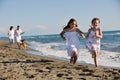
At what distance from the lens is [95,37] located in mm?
9719

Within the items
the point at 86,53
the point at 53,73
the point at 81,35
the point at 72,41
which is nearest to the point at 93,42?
the point at 81,35

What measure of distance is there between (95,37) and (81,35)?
0.44 metres

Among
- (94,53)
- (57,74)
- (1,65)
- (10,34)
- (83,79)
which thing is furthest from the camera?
(10,34)

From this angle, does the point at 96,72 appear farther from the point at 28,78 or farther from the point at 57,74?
the point at 28,78

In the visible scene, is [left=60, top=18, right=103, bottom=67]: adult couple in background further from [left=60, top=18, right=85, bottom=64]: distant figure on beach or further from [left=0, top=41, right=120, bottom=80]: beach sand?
[left=0, top=41, right=120, bottom=80]: beach sand

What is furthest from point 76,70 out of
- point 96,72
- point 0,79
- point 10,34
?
point 10,34

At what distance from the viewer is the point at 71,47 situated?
999 centimetres

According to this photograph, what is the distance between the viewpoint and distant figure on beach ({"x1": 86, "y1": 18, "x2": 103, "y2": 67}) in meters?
9.63

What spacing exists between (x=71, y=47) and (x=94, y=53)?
0.75 meters

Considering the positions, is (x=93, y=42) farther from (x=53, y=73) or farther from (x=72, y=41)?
(x=53, y=73)

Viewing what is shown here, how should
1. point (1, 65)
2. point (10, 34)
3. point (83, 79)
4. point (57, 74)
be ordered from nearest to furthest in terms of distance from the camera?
point (83, 79)
point (57, 74)
point (1, 65)
point (10, 34)

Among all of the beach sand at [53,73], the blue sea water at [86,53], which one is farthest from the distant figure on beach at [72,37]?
the blue sea water at [86,53]

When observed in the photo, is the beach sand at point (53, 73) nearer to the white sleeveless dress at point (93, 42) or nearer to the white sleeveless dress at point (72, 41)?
the white sleeveless dress at point (72, 41)

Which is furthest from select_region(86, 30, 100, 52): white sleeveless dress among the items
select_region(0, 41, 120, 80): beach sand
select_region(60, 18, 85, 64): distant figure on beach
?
select_region(0, 41, 120, 80): beach sand
